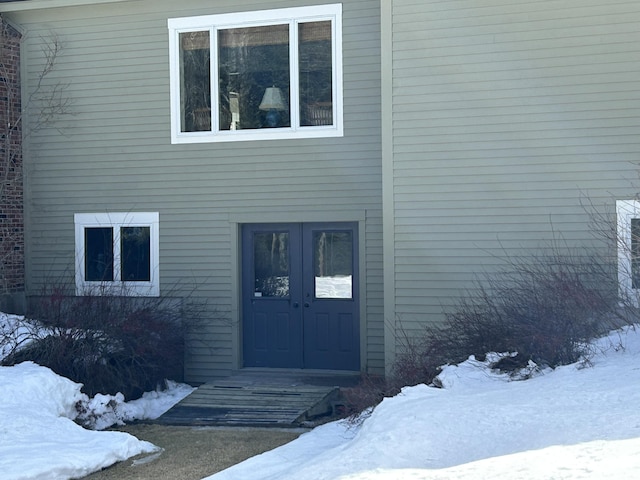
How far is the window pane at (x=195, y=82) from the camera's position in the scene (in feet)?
44.3

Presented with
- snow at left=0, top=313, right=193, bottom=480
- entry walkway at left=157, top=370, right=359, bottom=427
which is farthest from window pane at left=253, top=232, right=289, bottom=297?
snow at left=0, top=313, right=193, bottom=480

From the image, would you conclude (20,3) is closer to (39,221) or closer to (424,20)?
(39,221)

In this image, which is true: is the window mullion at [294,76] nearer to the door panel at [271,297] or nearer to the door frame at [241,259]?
the door frame at [241,259]

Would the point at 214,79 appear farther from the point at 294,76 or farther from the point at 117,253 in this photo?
the point at 117,253

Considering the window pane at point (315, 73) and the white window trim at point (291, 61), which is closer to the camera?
the white window trim at point (291, 61)

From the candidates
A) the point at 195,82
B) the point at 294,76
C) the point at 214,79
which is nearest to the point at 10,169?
the point at 195,82

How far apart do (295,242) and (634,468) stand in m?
8.48

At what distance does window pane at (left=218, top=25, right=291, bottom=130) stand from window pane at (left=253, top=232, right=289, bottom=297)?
1734 mm

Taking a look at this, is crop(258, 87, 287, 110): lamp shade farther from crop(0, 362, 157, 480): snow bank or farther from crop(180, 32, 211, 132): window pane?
crop(0, 362, 157, 480): snow bank

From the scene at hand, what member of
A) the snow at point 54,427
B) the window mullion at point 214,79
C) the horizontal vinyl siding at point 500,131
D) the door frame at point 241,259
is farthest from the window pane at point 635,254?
the window mullion at point 214,79

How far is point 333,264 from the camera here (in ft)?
43.2

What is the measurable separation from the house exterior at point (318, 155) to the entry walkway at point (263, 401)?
2.07 feet

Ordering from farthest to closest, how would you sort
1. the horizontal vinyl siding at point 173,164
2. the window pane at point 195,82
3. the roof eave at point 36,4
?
the roof eave at point 36,4, the window pane at point 195,82, the horizontal vinyl siding at point 173,164

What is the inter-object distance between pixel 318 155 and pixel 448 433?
6.71 meters
